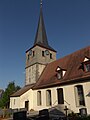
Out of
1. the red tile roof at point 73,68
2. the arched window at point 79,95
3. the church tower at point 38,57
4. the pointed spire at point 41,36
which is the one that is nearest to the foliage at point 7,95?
the church tower at point 38,57

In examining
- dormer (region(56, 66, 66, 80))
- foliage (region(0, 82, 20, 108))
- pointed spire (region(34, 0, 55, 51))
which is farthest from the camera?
foliage (region(0, 82, 20, 108))

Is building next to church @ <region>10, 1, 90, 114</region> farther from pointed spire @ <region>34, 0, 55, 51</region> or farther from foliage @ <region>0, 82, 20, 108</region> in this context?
foliage @ <region>0, 82, 20, 108</region>

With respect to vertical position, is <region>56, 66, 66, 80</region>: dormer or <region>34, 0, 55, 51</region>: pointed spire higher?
<region>34, 0, 55, 51</region>: pointed spire

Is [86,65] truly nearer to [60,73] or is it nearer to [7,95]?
[60,73]

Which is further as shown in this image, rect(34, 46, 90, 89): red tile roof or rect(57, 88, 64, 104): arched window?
rect(57, 88, 64, 104): arched window

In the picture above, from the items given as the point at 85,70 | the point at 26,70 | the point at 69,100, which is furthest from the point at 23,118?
the point at 26,70

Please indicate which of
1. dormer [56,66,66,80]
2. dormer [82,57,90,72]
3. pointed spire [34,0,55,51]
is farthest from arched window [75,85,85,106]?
pointed spire [34,0,55,51]

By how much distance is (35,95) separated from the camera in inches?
947

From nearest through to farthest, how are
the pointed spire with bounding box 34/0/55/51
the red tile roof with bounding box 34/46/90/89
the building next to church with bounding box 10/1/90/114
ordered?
the building next to church with bounding box 10/1/90/114 < the red tile roof with bounding box 34/46/90/89 < the pointed spire with bounding box 34/0/55/51

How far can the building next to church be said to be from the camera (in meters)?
16.8

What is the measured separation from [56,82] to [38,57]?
32.7ft

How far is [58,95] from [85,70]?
210 inches

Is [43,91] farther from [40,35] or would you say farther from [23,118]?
[40,35]

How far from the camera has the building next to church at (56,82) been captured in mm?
16844
